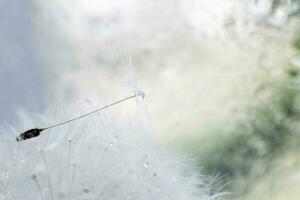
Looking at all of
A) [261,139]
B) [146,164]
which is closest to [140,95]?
[146,164]

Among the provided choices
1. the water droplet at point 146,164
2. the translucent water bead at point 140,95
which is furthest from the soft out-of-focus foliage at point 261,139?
the water droplet at point 146,164

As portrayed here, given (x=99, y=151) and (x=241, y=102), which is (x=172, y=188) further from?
(x=241, y=102)

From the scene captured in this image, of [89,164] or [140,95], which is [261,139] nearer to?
[140,95]

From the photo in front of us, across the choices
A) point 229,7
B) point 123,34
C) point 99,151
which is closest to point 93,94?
point 123,34

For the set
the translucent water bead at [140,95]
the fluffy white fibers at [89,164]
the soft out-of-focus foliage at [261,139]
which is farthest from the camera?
the soft out-of-focus foliage at [261,139]

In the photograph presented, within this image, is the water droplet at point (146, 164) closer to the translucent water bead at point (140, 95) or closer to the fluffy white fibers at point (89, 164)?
the fluffy white fibers at point (89, 164)

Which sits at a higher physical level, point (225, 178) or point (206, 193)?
point (225, 178)

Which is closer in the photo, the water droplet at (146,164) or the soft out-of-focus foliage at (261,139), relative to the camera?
the water droplet at (146,164)

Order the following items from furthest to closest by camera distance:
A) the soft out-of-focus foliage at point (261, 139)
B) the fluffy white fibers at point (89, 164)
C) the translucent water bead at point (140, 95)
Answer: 1. the soft out-of-focus foliage at point (261, 139)
2. the translucent water bead at point (140, 95)
3. the fluffy white fibers at point (89, 164)
